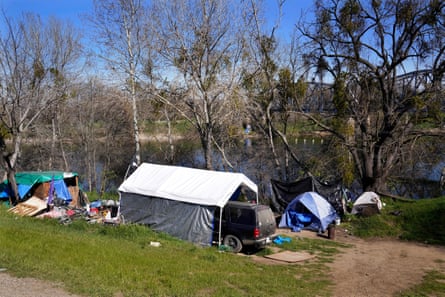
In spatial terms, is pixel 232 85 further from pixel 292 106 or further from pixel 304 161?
pixel 304 161

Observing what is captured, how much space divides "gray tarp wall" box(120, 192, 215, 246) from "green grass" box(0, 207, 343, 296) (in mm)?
682

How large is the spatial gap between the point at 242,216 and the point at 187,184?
117 inches

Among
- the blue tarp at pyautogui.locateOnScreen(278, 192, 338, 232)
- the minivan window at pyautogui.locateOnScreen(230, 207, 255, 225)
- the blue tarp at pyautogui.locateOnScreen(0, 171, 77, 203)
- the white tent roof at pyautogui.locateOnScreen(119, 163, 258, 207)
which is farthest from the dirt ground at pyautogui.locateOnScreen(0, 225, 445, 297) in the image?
the blue tarp at pyautogui.locateOnScreen(0, 171, 77, 203)

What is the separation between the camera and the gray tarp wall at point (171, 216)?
1499cm

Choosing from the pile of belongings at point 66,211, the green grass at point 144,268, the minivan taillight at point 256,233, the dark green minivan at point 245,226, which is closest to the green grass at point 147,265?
the green grass at point 144,268

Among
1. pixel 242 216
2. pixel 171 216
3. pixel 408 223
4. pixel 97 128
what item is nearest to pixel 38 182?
pixel 171 216

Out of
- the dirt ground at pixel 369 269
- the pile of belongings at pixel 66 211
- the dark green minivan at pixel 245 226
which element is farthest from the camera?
the pile of belongings at pixel 66 211

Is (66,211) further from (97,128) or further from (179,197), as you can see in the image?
(97,128)

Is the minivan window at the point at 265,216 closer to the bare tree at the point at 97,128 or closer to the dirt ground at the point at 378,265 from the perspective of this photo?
the dirt ground at the point at 378,265

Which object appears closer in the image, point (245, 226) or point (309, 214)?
point (245, 226)

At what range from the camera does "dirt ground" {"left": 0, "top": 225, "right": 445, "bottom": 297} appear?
317 inches

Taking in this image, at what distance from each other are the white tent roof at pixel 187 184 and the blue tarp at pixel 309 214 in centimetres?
300

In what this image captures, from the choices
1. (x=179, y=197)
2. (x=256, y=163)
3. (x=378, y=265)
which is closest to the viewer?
(x=378, y=265)

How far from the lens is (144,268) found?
9820 mm
